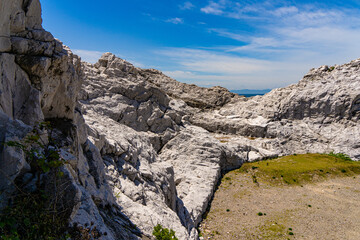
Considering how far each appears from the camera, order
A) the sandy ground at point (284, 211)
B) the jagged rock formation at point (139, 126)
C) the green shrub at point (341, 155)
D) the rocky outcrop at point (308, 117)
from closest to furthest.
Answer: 1. the jagged rock formation at point (139, 126)
2. the sandy ground at point (284, 211)
3. the green shrub at point (341, 155)
4. the rocky outcrop at point (308, 117)

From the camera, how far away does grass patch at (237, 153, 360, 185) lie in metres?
39.5

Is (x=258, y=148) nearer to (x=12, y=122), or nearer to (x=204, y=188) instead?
(x=204, y=188)

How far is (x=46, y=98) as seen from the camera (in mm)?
13273

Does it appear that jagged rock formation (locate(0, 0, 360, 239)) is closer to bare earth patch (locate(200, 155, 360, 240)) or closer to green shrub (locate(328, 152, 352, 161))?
green shrub (locate(328, 152, 352, 161))

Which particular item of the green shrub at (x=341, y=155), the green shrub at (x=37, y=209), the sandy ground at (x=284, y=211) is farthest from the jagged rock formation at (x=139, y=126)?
the sandy ground at (x=284, y=211)

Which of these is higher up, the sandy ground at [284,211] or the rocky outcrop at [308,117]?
the rocky outcrop at [308,117]

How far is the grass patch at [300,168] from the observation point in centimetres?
3950

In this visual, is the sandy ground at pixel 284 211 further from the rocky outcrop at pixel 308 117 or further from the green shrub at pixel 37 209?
the green shrub at pixel 37 209

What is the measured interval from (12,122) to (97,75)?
1451 inches

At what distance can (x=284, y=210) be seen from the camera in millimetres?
29578

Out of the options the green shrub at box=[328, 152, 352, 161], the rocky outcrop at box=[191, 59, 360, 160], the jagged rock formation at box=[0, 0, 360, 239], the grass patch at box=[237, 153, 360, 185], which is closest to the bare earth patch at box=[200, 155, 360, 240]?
the grass patch at box=[237, 153, 360, 185]

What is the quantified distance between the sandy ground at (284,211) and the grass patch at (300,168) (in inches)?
74.0

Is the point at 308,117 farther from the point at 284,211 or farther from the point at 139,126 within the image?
the point at 139,126

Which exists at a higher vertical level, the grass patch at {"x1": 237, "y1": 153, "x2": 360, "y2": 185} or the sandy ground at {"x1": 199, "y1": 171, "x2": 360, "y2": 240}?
the grass patch at {"x1": 237, "y1": 153, "x2": 360, "y2": 185}
